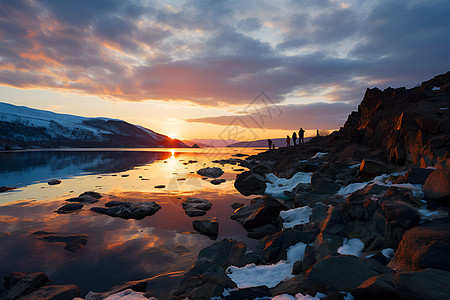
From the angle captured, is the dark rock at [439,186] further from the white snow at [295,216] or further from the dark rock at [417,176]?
the white snow at [295,216]

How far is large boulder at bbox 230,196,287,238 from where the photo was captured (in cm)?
1062

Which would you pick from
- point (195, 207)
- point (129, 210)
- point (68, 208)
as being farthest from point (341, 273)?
point (68, 208)

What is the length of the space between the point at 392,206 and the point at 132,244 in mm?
9788

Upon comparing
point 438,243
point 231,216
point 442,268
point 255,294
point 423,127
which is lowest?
point 231,216

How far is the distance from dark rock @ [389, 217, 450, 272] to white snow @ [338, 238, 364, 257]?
131 cm

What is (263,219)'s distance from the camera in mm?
11398

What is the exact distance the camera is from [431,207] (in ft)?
21.3

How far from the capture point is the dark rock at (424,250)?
3.77 m

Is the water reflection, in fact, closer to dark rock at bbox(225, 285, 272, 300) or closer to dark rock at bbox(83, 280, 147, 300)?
dark rock at bbox(83, 280, 147, 300)

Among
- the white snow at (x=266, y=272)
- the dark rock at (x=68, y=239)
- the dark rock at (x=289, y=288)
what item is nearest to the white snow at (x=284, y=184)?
the white snow at (x=266, y=272)

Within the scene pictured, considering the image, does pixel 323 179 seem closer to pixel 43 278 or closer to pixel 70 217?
pixel 43 278

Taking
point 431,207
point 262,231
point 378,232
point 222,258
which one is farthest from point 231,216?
point 431,207

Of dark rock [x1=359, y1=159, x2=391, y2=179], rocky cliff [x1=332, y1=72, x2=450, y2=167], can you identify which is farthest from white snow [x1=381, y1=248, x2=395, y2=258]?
dark rock [x1=359, y1=159, x2=391, y2=179]

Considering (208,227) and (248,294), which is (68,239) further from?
(248,294)
